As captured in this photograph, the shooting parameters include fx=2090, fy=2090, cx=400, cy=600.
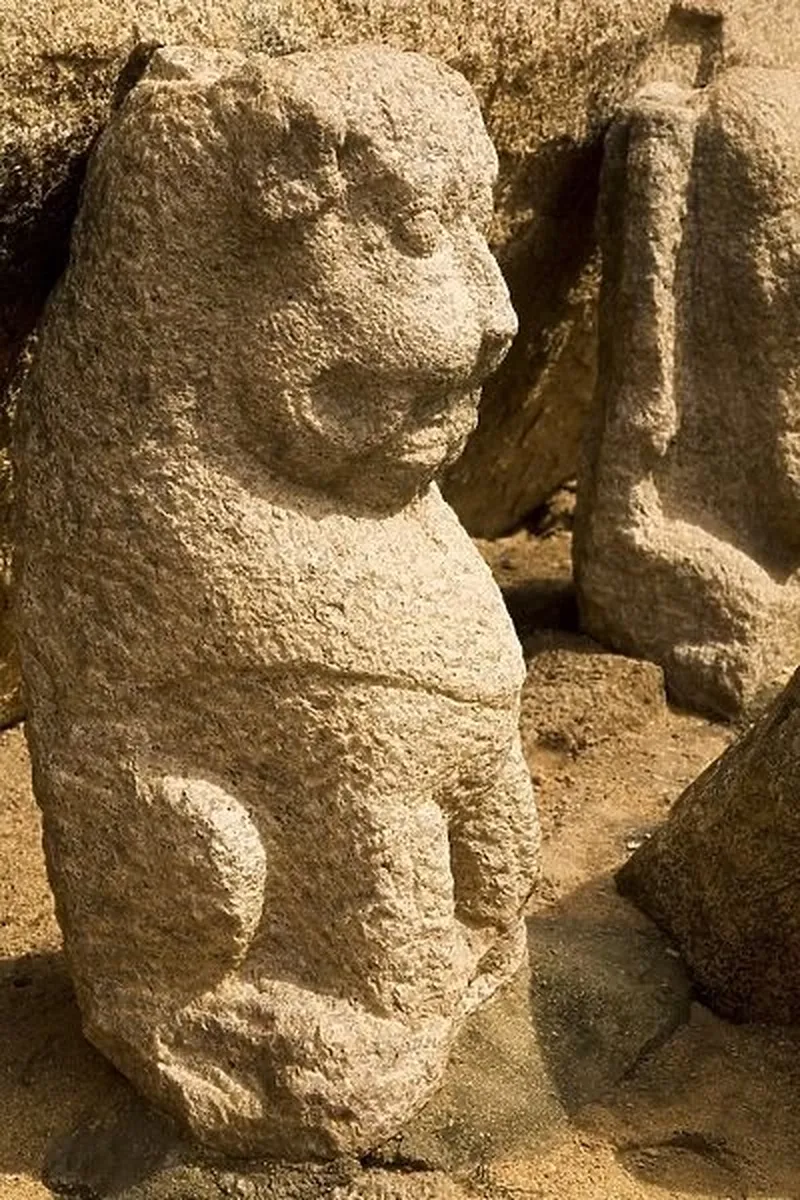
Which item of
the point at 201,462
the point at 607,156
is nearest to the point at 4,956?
the point at 201,462

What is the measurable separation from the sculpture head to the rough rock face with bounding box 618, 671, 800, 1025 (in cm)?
81

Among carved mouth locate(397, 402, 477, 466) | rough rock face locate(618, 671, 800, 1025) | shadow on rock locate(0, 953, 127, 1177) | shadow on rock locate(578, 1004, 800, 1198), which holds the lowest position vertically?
shadow on rock locate(0, 953, 127, 1177)

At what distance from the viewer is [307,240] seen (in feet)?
7.87

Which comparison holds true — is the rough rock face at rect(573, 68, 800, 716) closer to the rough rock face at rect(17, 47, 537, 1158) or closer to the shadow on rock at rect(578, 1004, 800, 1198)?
the shadow on rock at rect(578, 1004, 800, 1198)

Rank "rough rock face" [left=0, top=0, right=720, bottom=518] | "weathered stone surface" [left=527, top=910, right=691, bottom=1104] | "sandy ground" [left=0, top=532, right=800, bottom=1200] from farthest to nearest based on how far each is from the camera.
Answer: "weathered stone surface" [left=527, top=910, right=691, bottom=1104] → "sandy ground" [left=0, top=532, right=800, bottom=1200] → "rough rock face" [left=0, top=0, right=720, bottom=518]

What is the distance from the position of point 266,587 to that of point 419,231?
45 cm

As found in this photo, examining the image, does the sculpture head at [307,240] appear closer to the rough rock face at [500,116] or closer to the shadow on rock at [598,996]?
the rough rock face at [500,116]

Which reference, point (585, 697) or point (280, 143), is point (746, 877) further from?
point (280, 143)

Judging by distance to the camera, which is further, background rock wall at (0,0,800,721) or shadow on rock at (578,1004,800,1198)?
shadow on rock at (578,1004,800,1198)

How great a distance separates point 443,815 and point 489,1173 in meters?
0.46

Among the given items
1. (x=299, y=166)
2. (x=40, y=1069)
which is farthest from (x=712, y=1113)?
(x=299, y=166)

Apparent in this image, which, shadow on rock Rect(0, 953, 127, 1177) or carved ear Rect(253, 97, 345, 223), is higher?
carved ear Rect(253, 97, 345, 223)

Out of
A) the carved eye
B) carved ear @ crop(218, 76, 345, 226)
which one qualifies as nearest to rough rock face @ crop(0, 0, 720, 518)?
carved ear @ crop(218, 76, 345, 226)

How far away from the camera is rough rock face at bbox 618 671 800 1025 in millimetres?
2959
